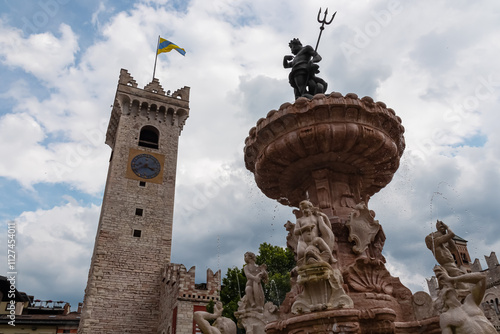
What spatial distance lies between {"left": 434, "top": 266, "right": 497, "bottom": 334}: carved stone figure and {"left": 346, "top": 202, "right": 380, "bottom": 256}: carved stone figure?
1.58 metres

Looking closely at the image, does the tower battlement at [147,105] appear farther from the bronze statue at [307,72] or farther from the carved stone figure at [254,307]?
the carved stone figure at [254,307]

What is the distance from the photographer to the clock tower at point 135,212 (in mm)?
24125

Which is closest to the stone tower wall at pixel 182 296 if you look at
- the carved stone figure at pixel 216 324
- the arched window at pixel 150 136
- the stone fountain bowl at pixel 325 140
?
the arched window at pixel 150 136

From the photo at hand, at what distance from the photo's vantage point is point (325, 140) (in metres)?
5.60

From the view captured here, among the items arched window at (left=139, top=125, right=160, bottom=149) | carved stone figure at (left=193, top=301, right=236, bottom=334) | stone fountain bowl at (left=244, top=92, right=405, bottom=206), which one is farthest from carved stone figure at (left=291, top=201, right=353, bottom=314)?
arched window at (left=139, top=125, right=160, bottom=149)

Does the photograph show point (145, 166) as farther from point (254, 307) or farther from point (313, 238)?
point (313, 238)

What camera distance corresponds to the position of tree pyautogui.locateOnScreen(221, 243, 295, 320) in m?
20.5

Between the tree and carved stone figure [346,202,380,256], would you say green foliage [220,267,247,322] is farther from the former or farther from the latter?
carved stone figure [346,202,380,256]

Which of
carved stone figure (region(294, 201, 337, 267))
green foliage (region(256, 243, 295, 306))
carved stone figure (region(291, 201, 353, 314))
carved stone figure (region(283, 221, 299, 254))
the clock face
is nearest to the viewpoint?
carved stone figure (region(291, 201, 353, 314))

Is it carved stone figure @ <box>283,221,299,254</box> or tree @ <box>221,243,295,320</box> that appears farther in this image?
tree @ <box>221,243,295,320</box>

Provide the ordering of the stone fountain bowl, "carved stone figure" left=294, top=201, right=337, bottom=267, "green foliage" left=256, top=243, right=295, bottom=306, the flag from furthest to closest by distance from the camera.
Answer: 1. the flag
2. "green foliage" left=256, top=243, right=295, bottom=306
3. the stone fountain bowl
4. "carved stone figure" left=294, top=201, right=337, bottom=267

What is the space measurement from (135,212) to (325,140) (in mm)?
24209

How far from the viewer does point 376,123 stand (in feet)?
18.9

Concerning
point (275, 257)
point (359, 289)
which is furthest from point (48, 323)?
point (359, 289)
